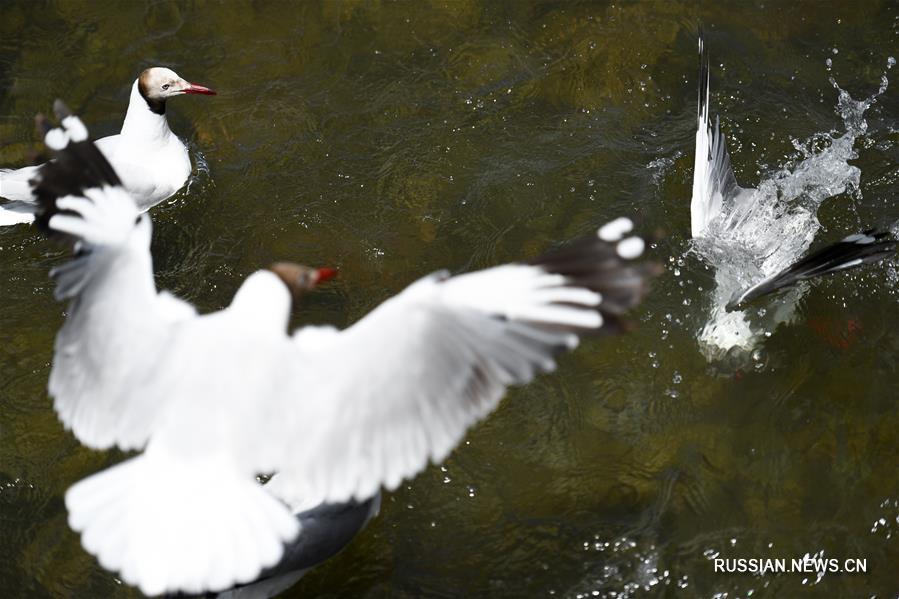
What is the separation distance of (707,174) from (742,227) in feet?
0.85

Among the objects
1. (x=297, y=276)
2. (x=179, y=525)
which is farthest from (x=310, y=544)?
(x=297, y=276)

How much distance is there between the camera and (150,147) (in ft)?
13.9

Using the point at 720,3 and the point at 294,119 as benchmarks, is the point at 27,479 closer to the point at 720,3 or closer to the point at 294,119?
the point at 294,119

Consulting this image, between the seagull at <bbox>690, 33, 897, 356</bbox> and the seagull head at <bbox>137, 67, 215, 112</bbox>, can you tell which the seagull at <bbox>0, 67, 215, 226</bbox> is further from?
the seagull at <bbox>690, 33, 897, 356</bbox>

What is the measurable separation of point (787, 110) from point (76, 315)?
10.2ft

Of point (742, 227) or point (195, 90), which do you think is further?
point (195, 90)

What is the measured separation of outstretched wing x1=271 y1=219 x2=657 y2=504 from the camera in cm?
253

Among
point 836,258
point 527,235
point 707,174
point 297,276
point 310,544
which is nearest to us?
point 297,276

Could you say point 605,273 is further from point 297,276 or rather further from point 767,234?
point 767,234

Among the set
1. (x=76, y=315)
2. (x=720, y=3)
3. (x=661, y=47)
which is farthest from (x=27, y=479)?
(x=720, y=3)

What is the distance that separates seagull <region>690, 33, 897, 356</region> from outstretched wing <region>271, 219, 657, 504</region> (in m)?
1.25

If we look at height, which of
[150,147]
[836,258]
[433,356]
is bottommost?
[150,147]

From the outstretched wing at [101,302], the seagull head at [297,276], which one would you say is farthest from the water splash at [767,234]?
the outstretched wing at [101,302]

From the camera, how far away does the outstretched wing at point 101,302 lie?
269 cm
